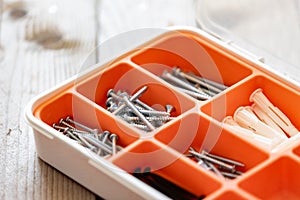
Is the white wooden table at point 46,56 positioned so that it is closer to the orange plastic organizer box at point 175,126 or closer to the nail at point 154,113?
the orange plastic organizer box at point 175,126

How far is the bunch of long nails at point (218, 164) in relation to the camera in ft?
3.70

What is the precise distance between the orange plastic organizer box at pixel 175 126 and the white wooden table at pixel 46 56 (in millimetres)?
45

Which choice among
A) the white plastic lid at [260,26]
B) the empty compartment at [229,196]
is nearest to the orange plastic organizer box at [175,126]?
the empty compartment at [229,196]

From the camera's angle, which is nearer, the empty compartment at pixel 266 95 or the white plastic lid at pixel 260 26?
the empty compartment at pixel 266 95

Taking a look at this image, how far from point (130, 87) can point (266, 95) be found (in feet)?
0.71

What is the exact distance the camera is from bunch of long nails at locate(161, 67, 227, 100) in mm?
1266

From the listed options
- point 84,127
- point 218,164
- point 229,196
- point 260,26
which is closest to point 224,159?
point 218,164

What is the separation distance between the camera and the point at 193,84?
1308 millimetres

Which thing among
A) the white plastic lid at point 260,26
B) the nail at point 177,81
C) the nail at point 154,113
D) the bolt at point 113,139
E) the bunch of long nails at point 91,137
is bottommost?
the bunch of long nails at point 91,137

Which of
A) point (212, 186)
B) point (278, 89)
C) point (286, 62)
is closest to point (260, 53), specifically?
point (286, 62)

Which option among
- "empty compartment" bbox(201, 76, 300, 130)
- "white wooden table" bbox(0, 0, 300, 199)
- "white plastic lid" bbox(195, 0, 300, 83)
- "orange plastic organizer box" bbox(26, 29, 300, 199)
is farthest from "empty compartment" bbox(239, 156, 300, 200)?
"white plastic lid" bbox(195, 0, 300, 83)

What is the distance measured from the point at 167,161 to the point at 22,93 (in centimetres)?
38

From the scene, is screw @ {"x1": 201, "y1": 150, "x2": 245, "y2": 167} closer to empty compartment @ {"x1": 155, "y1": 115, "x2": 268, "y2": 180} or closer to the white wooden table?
empty compartment @ {"x1": 155, "y1": 115, "x2": 268, "y2": 180}

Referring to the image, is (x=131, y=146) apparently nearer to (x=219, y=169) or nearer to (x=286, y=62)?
(x=219, y=169)
